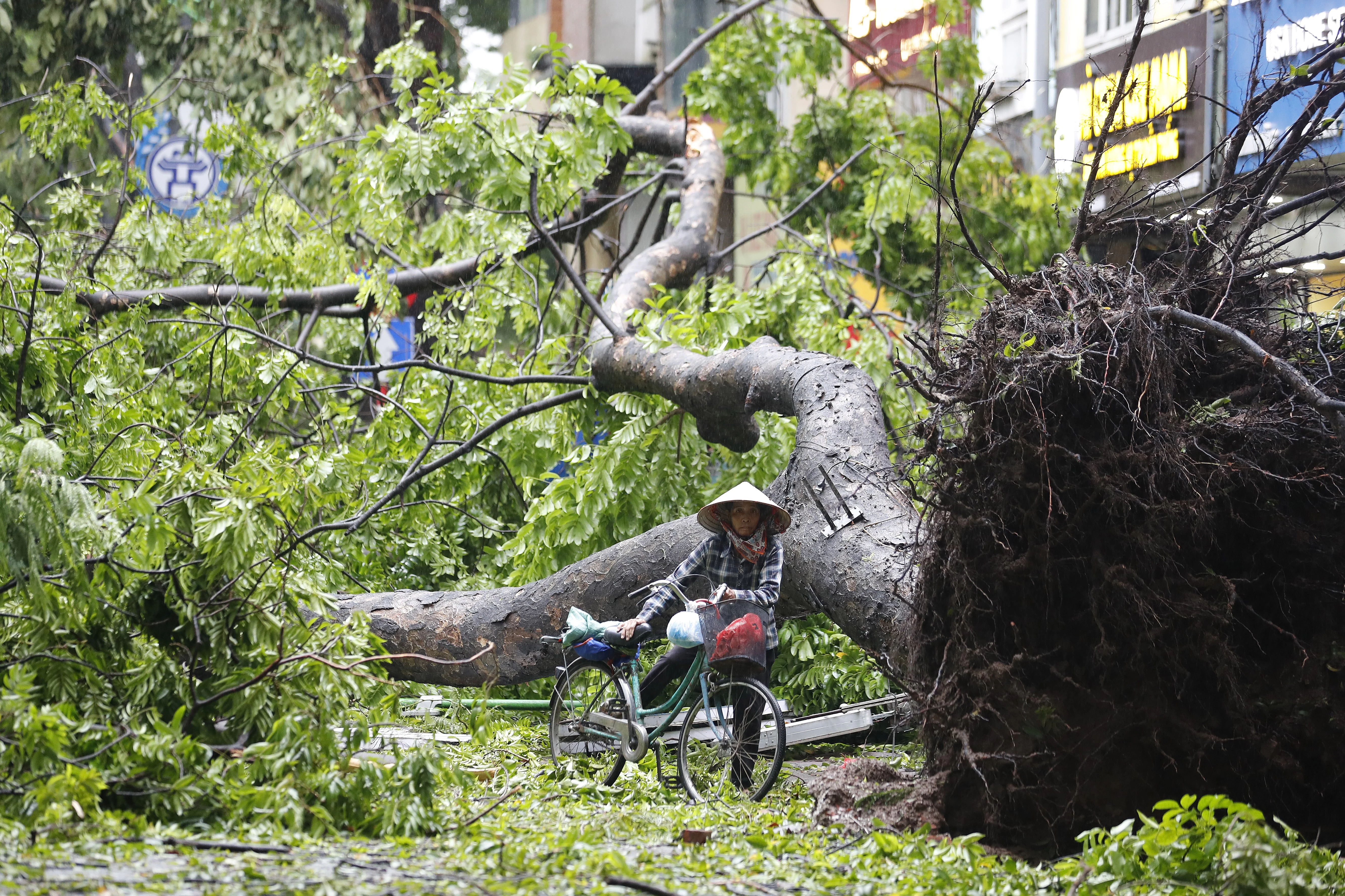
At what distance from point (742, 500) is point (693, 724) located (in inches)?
36.8

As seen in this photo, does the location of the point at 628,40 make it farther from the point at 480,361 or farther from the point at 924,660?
the point at 924,660

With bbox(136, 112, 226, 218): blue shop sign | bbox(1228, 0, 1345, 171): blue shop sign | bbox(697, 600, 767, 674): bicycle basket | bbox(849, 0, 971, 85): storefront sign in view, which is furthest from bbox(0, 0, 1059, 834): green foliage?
bbox(1228, 0, 1345, 171): blue shop sign

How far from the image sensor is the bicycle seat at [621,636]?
5.17 metres

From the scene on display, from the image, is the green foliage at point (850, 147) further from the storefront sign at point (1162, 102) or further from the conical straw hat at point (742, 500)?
the conical straw hat at point (742, 500)

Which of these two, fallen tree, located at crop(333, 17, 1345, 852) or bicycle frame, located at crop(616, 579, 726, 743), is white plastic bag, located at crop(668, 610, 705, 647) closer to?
bicycle frame, located at crop(616, 579, 726, 743)

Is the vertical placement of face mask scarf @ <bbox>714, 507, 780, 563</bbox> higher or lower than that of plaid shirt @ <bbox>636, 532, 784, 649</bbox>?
higher

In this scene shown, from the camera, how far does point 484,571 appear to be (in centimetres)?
771

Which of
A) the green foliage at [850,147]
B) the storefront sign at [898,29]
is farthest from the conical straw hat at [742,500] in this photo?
the storefront sign at [898,29]

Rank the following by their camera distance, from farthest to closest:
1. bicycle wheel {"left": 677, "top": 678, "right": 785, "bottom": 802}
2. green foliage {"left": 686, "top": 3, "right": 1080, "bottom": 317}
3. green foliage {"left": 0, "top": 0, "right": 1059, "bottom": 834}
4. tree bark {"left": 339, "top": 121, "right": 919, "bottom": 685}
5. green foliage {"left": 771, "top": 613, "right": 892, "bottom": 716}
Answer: green foliage {"left": 686, "top": 3, "right": 1080, "bottom": 317} → green foliage {"left": 771, "top": 613, "right": 892, "bottom": 716} → tree bark {"left": 339, "top": 121, "right": 919, "bottom": 685} → bicycle wheel {"left": 677, "top": 678, "right": 785, "bottom": 802} → green foliage {"left": 0, "top": 0, "right": 1059, "bottom": 834}

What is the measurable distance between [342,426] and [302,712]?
4755 mm

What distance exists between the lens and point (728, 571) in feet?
17.2

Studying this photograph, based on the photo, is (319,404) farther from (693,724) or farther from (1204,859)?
(1204,859)

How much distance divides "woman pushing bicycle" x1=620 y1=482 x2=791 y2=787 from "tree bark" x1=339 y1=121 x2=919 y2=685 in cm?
24

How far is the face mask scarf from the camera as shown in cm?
518
